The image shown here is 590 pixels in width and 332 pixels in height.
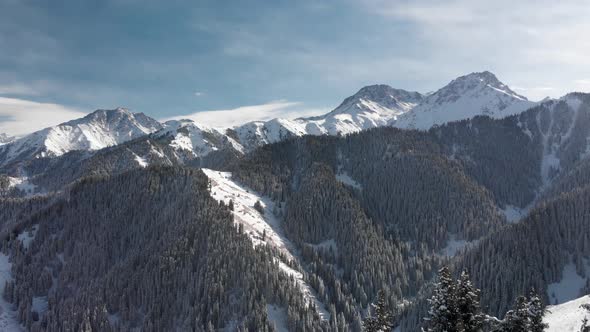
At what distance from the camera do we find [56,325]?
147m

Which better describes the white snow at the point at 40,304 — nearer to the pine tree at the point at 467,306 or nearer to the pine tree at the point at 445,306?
the pine tree at the point at 445,306

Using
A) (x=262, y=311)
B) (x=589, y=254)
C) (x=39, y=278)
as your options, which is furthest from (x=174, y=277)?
(x=589, y=254)

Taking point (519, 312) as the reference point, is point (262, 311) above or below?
below

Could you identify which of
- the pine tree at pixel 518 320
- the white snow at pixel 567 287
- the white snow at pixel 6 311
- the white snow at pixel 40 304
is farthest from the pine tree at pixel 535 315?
the white snow at pixel 40 304

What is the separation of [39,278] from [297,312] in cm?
11317

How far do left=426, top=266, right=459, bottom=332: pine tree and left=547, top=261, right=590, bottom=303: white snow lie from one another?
158 m

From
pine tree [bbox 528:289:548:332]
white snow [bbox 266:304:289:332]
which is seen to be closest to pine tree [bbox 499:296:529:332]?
pine tree [bbox 528:289:548:332]

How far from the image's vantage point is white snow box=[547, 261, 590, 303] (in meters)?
159

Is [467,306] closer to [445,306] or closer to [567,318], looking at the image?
[445,306]

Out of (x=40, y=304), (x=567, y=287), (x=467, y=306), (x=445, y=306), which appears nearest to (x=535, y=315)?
(x=467, y=306)

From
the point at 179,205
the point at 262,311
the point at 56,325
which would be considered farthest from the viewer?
the point at 179,205

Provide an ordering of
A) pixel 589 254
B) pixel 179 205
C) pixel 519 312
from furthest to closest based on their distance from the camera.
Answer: pixel 179 205, pixel 589 254, pixel 519 312

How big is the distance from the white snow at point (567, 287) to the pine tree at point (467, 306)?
515 feet

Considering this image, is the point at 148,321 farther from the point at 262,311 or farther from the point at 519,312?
the point at 519,312
